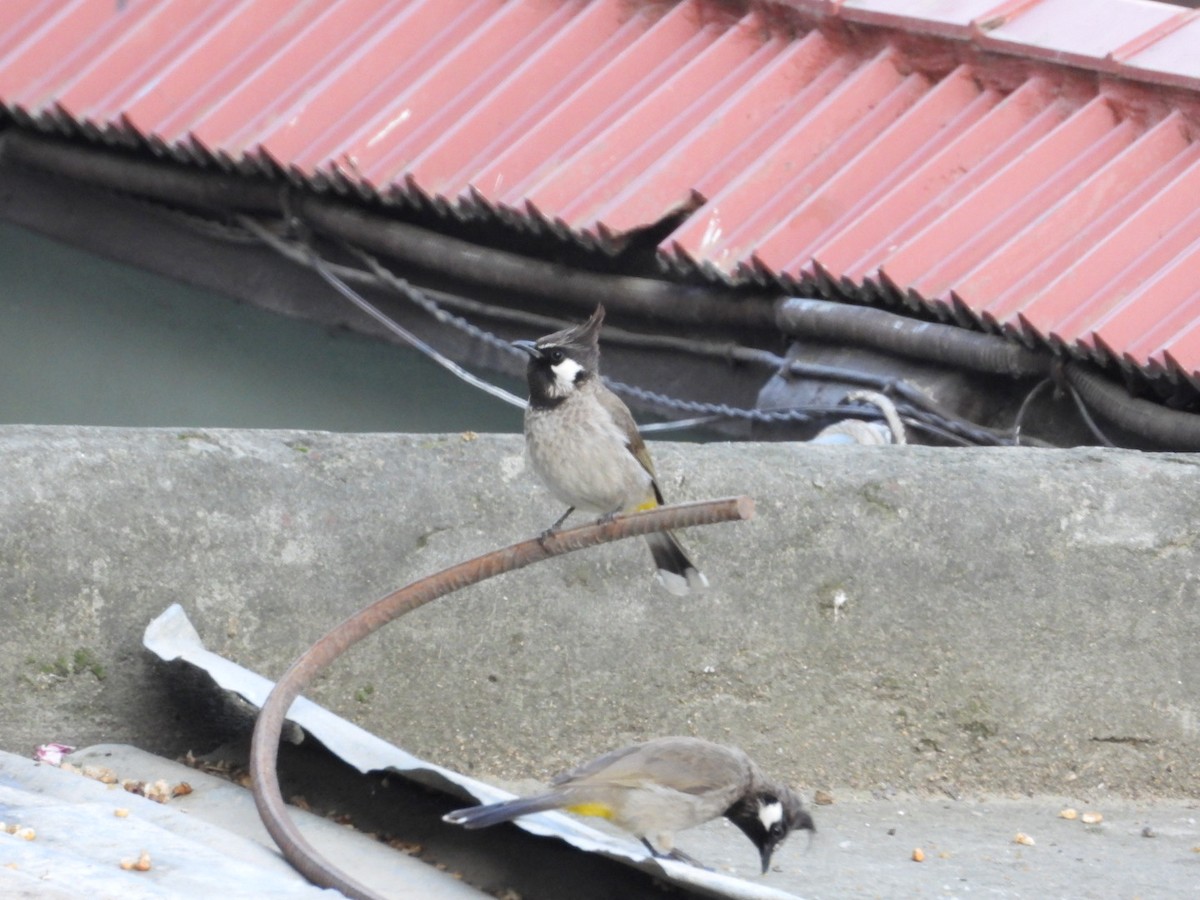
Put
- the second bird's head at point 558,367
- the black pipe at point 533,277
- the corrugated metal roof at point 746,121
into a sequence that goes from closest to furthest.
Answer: the second bird's head at point 558,367 < the corrugated metal roof at point 746,121 < the black pipe at point 533,277

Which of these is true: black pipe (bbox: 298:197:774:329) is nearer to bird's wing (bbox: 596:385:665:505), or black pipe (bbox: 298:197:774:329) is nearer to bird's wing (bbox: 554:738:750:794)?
bird's wing (bbox: 596:385:665:505)

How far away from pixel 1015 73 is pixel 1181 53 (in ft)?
1.88

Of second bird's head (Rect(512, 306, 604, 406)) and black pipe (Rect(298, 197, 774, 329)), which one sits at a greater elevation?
black pipe (Rect(298, 197, 774, 329))

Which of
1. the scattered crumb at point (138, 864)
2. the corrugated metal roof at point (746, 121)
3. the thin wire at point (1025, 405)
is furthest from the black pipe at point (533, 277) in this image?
the scattered crumb at point (138, 864)

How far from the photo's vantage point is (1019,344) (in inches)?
227

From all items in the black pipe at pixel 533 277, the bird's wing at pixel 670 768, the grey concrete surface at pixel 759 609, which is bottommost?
the bird's wing at pixel 670 768

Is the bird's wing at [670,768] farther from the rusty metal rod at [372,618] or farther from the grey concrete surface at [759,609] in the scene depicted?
the grey concrete surface at [759,609]

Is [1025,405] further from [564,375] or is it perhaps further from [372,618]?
[372,618]

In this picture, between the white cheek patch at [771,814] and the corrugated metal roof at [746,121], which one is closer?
the white cheek patch at [771,814]

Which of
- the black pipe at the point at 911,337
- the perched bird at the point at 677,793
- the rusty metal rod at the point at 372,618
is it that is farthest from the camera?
the black pipe at the point at 911,337

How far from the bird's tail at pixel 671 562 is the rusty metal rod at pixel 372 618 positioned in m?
0.71

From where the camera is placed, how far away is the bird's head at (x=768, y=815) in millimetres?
3803

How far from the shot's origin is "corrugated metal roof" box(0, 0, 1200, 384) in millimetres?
5969

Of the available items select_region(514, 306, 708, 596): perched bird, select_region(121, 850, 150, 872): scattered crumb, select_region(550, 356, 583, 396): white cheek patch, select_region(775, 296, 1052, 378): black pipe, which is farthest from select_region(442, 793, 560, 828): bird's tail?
select_region(775, 296, 1052, 378): black pipe
